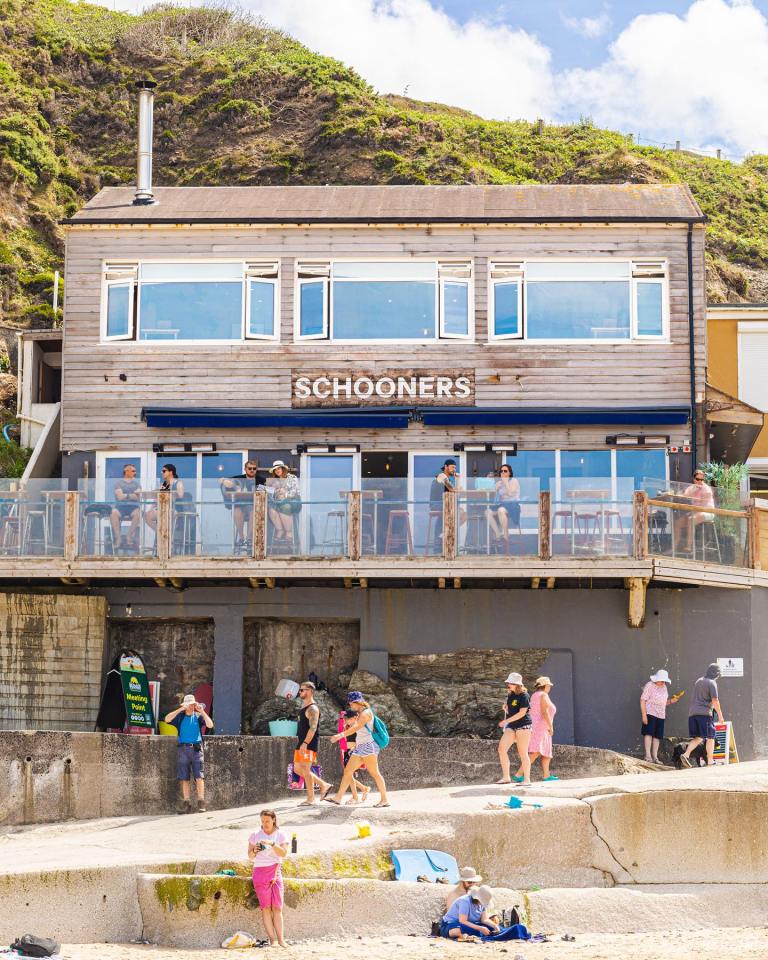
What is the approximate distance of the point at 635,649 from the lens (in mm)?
24422

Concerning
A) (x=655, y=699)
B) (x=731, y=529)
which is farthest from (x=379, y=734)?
(x=731, y=529)

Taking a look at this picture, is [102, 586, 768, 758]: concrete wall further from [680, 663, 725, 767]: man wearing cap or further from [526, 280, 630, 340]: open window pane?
[526, 280, 630, 340]: open window pane

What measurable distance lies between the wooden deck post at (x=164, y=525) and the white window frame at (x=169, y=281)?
11.6 ft

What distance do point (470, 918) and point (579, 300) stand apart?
12.8 metres

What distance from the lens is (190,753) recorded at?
71.1 ft

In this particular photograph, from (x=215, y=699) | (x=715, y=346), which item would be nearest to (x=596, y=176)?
(x=715, y=346)

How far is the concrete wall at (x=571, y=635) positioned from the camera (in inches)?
958

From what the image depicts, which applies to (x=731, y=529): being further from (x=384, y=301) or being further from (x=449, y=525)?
(x=384, y=301)

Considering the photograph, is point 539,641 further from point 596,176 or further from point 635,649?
point 596,176

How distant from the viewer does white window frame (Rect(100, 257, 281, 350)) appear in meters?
26.8

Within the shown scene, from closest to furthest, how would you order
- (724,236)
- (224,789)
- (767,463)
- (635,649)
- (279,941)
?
(279,941) → (224,789) → (635,649) → (767,463) → (724,236)

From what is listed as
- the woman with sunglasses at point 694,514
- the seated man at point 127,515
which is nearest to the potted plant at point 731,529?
the woman with sunglasses at point 694,514

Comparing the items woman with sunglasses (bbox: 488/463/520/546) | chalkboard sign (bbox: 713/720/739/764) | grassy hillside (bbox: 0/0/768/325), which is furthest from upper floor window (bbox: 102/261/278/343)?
grassy hillside (bbox: 0/0/768/325)

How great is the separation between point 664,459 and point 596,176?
123 feet
